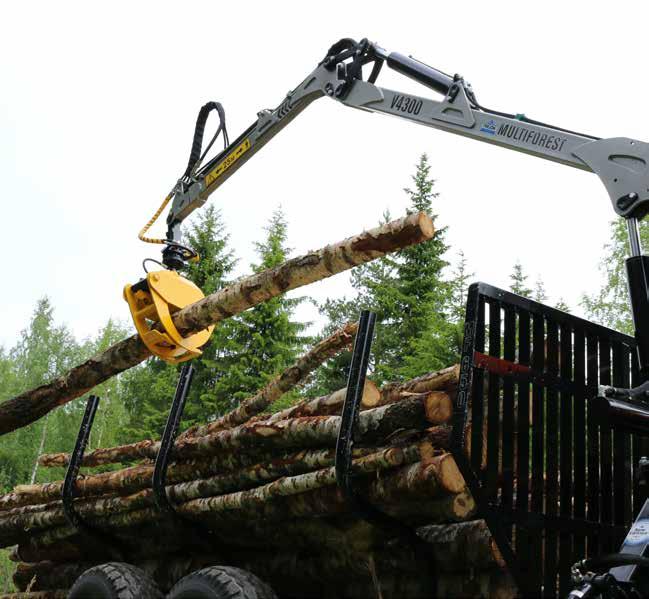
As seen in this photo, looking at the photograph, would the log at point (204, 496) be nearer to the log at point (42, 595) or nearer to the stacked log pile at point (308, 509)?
the stacked log pile at point (308, 509)

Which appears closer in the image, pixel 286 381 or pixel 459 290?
pixel 286 381

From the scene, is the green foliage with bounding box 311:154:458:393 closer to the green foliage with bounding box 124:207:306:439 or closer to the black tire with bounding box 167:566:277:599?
the green foliage with bounding box 124:207:306:439

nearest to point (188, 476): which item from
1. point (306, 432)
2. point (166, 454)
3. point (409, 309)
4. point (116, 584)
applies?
point (166, 454)

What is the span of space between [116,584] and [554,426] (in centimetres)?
242

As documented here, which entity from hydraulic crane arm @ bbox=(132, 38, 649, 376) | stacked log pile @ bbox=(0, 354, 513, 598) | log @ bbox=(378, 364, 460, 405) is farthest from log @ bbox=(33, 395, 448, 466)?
hydraulic crane arm @ bbox=(132, 38, 649, 376)

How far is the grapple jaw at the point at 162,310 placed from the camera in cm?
567

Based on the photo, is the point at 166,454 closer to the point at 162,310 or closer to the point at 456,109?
the point at 162,310

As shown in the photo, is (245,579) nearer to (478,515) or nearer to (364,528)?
(364,528)

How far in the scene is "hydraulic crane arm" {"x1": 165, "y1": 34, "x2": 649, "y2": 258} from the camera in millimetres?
4184

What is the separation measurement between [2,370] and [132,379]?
8.59 metres

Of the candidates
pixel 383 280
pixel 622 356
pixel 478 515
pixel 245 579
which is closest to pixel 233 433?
pixel 245 579

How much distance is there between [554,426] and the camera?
11.5 feet

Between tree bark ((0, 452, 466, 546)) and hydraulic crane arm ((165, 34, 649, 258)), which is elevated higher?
hydraulic crane arm ((165, 34, 649, 258))

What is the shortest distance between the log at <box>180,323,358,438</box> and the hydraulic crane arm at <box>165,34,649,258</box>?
155 cm
